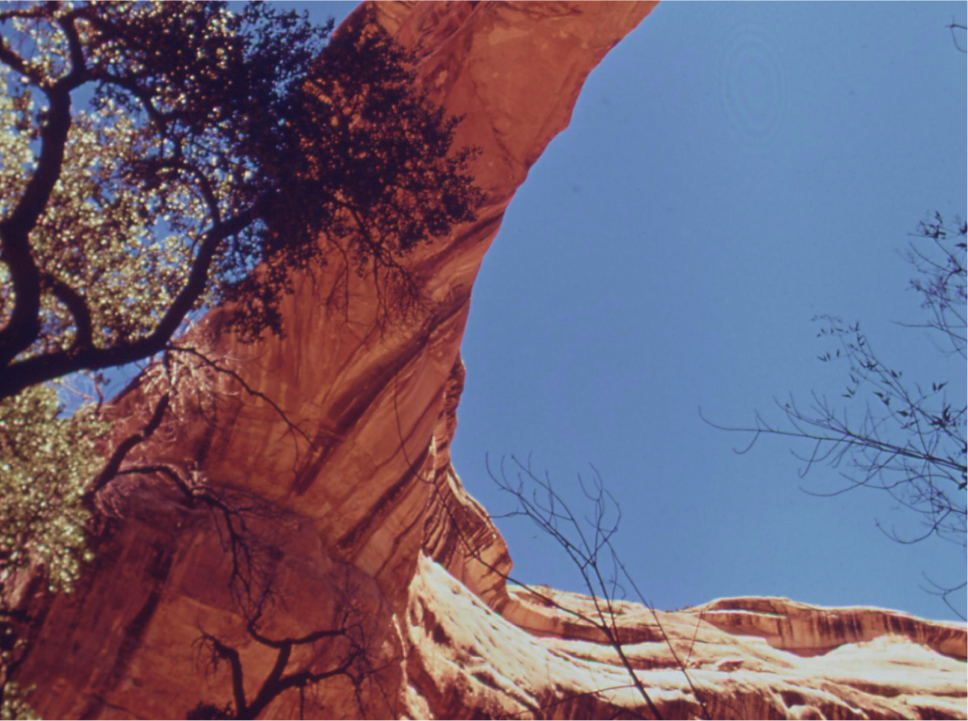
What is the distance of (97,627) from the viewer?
1002 cm

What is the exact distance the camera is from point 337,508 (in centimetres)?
1436

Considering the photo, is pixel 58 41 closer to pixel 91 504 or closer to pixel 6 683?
pixel 91 504

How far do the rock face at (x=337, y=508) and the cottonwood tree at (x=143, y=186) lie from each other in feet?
5.22

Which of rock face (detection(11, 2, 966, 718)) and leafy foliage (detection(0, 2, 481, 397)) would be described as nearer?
leafy foliage (detection(0, 2, 481, 397))

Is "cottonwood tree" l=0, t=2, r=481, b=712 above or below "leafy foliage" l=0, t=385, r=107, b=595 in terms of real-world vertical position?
above

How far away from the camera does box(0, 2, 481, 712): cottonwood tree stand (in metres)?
6.55

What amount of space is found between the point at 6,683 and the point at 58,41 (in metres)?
7.16

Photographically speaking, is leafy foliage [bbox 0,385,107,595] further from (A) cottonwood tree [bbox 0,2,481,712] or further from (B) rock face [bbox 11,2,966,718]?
(B) rock face [bbox 11,2,966,718]

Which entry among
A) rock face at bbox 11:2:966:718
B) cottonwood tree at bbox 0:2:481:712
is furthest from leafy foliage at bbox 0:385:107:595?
rock face at bbox 11:2:966:718

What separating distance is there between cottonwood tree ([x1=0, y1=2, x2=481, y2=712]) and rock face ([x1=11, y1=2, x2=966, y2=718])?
1.59 meters

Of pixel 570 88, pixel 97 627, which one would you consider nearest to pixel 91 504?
pixel 97 627

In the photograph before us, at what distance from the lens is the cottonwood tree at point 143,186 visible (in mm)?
6555

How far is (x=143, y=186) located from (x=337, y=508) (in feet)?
28.3

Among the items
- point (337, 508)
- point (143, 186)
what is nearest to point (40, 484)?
point (143, 186)
